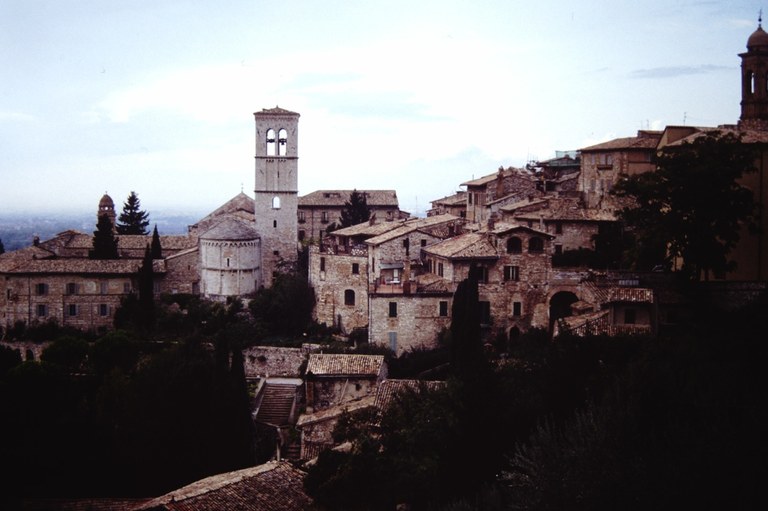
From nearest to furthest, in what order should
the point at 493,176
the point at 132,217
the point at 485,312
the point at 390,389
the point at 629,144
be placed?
the point at 390,389 < the point at 485,312 < the point at 629,144 < the point at 493,176 < the point at 132,217

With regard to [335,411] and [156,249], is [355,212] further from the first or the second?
[335,411]

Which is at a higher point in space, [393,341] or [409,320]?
[409,320]

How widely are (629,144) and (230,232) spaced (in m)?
23.5

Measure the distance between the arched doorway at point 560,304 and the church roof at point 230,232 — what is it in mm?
20273

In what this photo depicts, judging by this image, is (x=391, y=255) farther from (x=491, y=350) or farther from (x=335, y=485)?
(x=335, y=485)

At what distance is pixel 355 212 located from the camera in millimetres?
57469

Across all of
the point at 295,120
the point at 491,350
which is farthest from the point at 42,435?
the point at 295,120

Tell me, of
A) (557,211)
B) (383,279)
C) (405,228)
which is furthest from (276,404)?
(557,211)

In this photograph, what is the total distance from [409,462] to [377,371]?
1147 centimetres

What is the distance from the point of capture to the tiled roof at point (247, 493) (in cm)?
1997

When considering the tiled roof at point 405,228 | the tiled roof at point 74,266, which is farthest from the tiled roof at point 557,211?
the tiled roof at point 74,266

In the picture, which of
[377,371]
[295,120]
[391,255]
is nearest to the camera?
[377,371]

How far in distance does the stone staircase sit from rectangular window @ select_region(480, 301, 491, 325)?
8825 millimetres

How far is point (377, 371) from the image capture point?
104 feet
